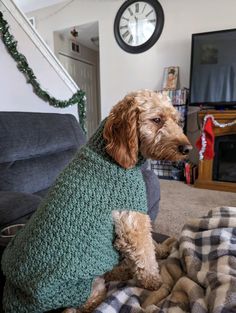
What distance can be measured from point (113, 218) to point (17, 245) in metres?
0.32

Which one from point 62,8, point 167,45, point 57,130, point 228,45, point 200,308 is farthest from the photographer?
point 62,8

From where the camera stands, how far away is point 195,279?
833mm

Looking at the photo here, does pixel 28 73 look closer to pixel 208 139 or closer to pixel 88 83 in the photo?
pixel 208 139

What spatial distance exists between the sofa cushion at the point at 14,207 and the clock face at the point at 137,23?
3284 millimetres

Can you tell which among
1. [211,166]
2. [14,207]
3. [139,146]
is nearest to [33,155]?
[14,207]

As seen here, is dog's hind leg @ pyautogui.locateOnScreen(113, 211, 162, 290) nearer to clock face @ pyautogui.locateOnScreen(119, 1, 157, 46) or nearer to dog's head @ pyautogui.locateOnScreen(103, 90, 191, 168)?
dog's head @ pyautogui.locateOnScreen(103, 90, 191, 168)

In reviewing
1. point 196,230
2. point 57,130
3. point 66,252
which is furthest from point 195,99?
point 66,252

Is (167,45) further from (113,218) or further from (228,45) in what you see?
(113,218)

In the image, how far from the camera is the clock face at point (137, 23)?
3512 millimetres

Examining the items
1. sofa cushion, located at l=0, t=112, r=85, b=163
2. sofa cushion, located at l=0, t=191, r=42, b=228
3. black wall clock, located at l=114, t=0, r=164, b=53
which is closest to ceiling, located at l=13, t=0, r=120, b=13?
black wall clock, located at l=114, t=0, r=164, b=53

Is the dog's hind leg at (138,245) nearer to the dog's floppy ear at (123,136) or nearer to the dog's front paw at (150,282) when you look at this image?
the dog's front paw at (150,282)

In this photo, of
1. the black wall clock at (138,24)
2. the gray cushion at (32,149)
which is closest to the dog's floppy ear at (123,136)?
the gray cushion at (32,149)

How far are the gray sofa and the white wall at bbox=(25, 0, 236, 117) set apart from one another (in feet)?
7.32

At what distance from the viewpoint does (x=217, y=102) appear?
9.80ft
